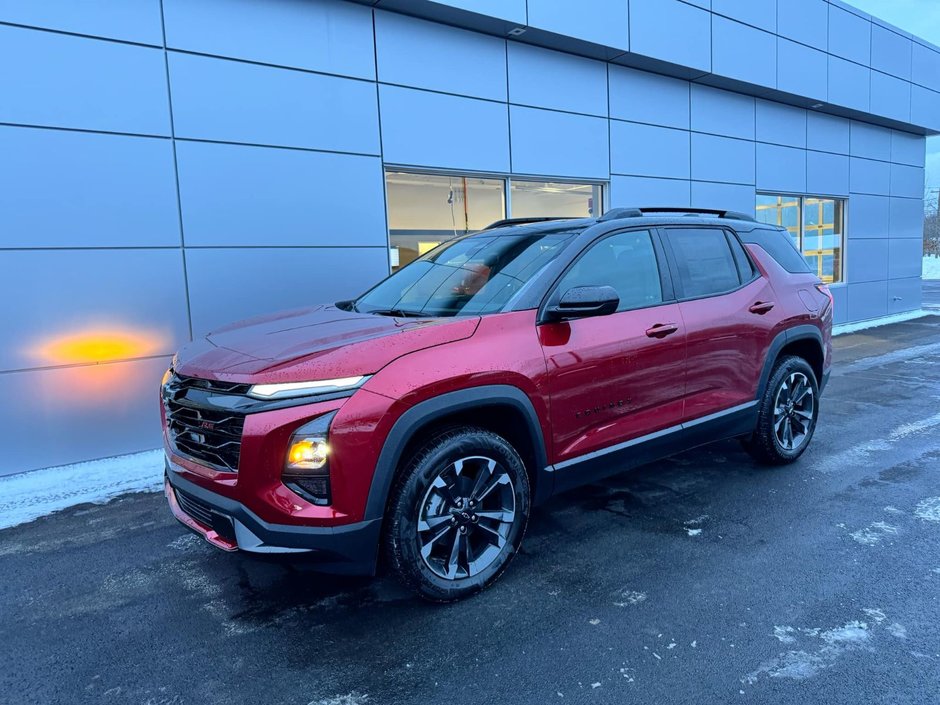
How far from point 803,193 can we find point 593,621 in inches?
496

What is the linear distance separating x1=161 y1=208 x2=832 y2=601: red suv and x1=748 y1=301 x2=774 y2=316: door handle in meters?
0.01

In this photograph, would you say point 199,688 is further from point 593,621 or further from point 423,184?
point 423,184

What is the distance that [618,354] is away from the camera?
136 inches

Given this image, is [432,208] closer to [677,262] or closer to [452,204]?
[452,204]

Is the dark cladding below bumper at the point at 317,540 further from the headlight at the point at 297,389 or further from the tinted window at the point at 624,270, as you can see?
the tinted window at the point at 624,270

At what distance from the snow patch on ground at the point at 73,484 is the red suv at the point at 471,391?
2.25 metres

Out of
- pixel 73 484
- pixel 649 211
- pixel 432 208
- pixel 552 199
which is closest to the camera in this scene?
pixel 649 211

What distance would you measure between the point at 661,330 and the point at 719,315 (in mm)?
643

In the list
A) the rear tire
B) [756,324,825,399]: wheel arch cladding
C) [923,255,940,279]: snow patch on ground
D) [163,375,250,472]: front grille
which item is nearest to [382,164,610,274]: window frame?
[756,324,825,399]: wheel arch cladding

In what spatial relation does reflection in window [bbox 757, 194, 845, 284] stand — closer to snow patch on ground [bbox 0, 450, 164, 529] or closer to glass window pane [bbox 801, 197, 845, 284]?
glass window pane [bbox 801, 197, 845, 284]

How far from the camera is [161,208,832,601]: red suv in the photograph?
2.57m

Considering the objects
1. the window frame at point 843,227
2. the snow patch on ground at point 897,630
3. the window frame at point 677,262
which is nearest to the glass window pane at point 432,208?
the window frame at point 677,262

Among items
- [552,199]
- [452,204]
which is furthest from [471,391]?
[552,199]

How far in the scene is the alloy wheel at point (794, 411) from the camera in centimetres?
464
